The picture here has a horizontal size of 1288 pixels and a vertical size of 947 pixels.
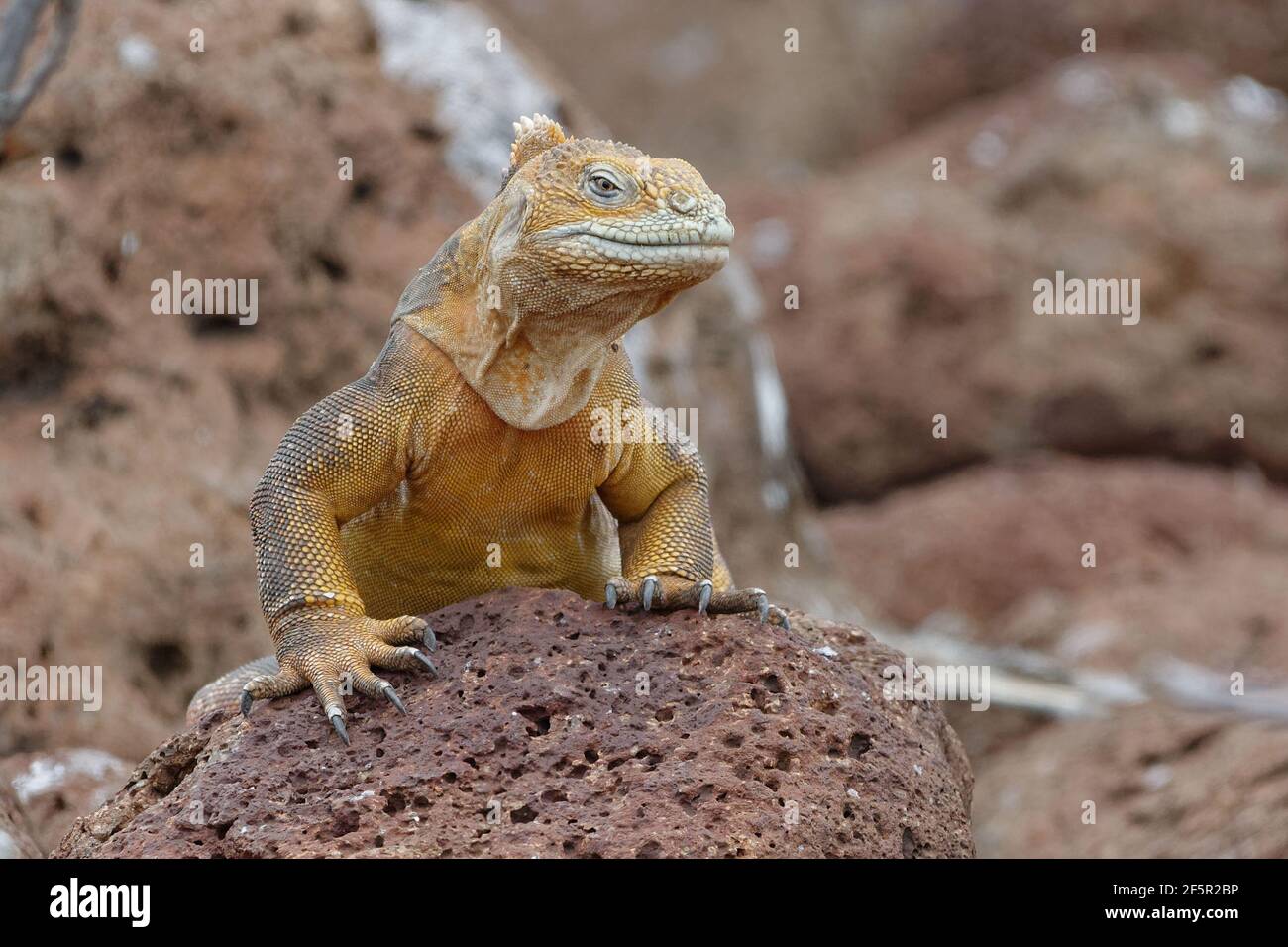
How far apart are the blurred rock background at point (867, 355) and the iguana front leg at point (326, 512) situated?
2.42 meters

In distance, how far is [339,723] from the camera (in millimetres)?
5945

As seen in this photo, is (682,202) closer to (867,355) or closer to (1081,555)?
(1081,555)

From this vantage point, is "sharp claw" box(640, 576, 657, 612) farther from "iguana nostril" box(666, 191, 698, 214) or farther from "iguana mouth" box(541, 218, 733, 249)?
"iguana nostril" box(666, 191, 698, 214)

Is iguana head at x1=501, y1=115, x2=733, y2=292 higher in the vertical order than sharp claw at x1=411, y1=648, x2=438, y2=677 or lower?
higher

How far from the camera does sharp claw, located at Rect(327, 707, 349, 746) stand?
594 centimetres

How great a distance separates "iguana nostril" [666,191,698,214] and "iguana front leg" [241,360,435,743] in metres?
1.34

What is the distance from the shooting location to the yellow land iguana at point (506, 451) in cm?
613

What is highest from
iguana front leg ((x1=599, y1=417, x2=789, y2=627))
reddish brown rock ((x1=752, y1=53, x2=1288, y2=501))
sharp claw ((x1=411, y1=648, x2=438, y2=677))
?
reddish brown rock ((x1=752, y1=53, x2=1288, y2=501))

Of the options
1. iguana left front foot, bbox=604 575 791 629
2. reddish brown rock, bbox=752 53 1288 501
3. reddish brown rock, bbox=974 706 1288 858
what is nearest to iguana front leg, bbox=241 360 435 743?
iguana left front foot, bbox=604 575 791 629

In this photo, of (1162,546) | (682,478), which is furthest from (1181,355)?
(682,478)

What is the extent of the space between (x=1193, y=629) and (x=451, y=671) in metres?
9.56

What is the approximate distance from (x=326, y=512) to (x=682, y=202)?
1831 mm

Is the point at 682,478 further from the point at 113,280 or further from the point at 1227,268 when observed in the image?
the point at 1227,268

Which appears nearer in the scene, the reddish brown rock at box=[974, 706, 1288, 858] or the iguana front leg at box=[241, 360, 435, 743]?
the iguana front leg at box=[241, 360, 435, 743]
